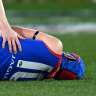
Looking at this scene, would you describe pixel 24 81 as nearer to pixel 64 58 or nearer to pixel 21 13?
pixel 64 58

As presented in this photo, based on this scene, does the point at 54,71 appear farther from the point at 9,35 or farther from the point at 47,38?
the point at 9,35

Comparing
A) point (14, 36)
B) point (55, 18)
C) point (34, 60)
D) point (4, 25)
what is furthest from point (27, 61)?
point (55, 18)

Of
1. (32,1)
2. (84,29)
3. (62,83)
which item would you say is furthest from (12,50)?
(32,1)

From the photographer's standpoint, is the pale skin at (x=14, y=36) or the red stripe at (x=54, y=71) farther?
the red stripe at (x=54, y=71)

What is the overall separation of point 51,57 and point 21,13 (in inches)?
670

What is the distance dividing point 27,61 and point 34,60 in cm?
6

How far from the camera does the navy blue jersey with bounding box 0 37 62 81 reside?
3857mm

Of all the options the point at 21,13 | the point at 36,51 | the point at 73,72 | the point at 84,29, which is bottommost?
the point at 21,13

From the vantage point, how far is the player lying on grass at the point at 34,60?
387 centimetres

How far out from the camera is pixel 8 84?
3.84 meters

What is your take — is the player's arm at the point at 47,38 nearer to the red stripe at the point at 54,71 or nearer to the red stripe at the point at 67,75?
the red stripe at the point at 54,71

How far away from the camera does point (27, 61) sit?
12.8 feet

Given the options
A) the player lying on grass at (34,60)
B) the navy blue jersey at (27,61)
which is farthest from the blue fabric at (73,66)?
the navy blue jersey at (27,61)

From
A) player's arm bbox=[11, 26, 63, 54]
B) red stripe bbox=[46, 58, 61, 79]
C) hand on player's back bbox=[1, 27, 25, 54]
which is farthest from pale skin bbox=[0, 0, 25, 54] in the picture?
red stripe bbox=[46, 58, 61, 79]
